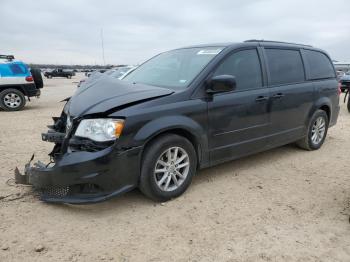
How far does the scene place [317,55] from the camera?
5.75 metres

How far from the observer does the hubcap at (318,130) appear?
5.70 metres

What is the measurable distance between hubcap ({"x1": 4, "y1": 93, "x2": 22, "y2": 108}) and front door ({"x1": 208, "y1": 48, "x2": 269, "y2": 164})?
363 inches

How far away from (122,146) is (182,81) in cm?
118

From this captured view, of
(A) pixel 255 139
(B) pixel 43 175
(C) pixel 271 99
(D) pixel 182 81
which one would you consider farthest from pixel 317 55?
(B) pixel 43 175

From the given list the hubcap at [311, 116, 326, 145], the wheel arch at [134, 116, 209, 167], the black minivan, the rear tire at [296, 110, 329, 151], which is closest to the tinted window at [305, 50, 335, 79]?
the black minivan

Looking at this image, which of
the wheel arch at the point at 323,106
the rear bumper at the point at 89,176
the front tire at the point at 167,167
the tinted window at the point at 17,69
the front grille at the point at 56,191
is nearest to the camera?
the rear bumper at the point at 89,176

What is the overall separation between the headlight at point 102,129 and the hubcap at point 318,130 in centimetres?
373

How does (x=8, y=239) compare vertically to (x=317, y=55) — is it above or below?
below

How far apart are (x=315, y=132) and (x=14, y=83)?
9.54 meters

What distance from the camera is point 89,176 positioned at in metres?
3.17

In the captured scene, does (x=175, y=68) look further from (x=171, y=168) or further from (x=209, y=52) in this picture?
(x=171, y=168)

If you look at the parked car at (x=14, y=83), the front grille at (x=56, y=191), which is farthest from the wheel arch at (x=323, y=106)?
the parked car at (x=14, y=83)

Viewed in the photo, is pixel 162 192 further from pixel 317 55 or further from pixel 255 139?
pixel 317 55

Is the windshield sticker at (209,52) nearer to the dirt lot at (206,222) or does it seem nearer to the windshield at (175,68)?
the windshield at (175,68)
